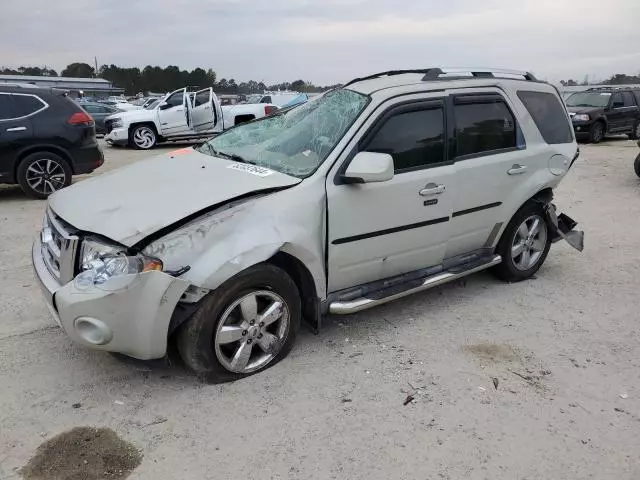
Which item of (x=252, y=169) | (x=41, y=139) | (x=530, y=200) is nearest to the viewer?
(x=252, y=169)

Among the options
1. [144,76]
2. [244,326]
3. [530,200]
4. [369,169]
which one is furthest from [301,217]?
[144,76]

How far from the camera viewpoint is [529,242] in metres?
4.93

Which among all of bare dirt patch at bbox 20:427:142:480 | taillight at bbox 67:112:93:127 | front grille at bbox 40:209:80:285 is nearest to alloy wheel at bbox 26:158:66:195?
taillight at bbox 67:112:93:127

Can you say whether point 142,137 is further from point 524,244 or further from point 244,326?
point 244,326

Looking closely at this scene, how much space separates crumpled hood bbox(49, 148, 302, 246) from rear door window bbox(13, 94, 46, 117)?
5112mm

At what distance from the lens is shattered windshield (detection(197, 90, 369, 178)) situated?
355cm

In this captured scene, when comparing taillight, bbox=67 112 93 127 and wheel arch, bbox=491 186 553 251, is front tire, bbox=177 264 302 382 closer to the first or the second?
wheel arch, bbox=491 186 553 251

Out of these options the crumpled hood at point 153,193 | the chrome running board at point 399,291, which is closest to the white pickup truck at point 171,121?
the crumpled hood at point 153,193

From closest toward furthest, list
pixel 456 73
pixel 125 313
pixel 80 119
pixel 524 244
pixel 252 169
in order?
pixel 125 313 → pixel 252 169 → pixel 456 73 → pixel 524 244 → pixel 80 119

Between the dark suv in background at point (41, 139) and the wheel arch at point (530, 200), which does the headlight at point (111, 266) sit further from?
the dark suv in background at point (41, 139)

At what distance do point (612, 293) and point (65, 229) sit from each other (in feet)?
14.6

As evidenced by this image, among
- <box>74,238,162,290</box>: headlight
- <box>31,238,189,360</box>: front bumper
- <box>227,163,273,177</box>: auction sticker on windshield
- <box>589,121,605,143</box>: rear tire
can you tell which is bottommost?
<box>589,121,605,143</box>: rear tire

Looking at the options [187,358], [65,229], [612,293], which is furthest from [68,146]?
[612,293]

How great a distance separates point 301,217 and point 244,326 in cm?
73
